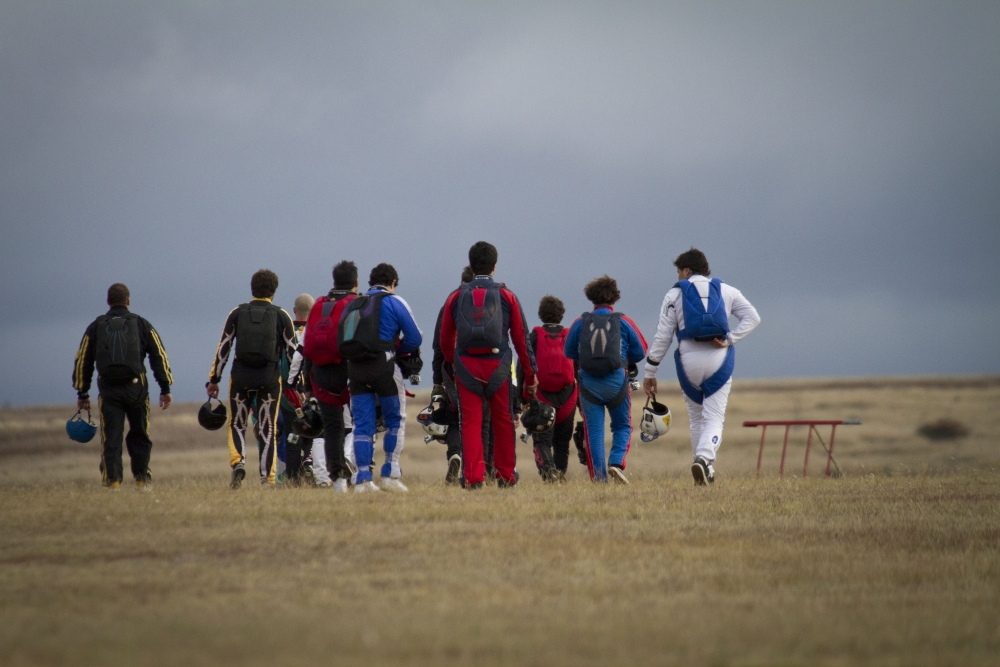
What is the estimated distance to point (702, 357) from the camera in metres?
11.4

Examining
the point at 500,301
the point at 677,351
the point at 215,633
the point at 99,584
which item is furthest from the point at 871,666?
the point at 677,351

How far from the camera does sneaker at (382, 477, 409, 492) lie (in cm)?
1056

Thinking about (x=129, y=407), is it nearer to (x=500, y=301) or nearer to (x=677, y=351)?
(x=500, y=301)

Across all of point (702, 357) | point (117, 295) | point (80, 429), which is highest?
point (117, 295)

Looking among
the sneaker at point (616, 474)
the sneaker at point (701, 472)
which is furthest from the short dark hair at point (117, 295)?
the sneaker at point (701, 472)

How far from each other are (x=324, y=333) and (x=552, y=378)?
3027 millimetres

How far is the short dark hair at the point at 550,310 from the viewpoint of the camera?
12.9 metres

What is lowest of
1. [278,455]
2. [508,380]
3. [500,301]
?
[278,455]

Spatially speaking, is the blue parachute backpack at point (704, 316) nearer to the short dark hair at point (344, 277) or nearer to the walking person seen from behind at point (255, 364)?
the short dark hair at point (344, 277)

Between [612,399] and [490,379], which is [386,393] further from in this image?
[612,399]

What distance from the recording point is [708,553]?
677cm

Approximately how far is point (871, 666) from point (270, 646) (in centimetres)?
240

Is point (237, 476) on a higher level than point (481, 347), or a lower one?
lower

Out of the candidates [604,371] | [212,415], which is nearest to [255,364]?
[212,415]
